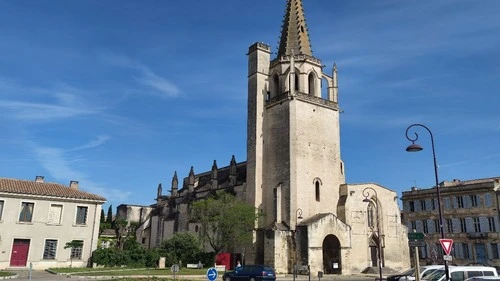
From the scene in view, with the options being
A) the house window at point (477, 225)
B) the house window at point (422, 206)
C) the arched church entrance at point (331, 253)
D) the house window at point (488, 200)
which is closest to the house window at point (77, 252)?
the arched church entrance at point (331, 253)

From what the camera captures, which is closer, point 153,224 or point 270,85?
point 270,85

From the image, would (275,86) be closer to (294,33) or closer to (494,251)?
(294,33)

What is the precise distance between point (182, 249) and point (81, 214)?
30.8 feet

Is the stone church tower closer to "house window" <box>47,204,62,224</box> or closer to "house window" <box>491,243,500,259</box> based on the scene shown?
"house window" <box>491,243,500,259</box>

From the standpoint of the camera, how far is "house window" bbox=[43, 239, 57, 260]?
32812 millimetres

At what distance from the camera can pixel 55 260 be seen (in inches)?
1298

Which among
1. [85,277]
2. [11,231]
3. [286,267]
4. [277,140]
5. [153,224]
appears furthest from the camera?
[153,224]

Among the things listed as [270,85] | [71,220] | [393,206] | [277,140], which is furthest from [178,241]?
[393,206]

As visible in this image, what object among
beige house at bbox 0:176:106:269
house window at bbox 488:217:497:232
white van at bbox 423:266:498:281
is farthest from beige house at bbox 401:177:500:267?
beige house at bbox 0:176:106:269

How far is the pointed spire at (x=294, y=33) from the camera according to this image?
149ft

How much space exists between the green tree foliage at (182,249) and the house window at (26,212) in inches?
449

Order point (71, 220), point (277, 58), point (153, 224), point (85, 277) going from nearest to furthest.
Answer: point (85, 277)
point (71, 220)
point (277, 58)
point (153, 224)

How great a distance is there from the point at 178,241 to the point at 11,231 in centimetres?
1350

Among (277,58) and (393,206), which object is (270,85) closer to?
(277,58)
